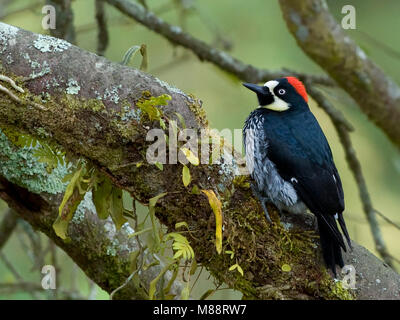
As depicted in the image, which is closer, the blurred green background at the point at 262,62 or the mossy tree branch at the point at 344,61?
the mossy tree branch at the point at 344,61

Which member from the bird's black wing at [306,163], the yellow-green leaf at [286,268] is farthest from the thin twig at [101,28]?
the yellow-green leaf at [286,268]

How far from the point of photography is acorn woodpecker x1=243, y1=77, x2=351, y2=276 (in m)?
2.28

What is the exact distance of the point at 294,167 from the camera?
251 cm

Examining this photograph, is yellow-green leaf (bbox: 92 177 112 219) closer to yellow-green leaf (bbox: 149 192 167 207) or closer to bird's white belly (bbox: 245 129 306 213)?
yellow-green leaf (bbox: 149 192 167 207)

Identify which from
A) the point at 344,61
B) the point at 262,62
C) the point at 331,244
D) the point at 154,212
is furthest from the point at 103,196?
the point at 262,62

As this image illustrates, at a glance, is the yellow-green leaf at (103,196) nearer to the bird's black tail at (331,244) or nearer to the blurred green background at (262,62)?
the bird's black tail at (331,244)

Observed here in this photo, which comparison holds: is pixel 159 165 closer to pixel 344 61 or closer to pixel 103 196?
pixel 103 196

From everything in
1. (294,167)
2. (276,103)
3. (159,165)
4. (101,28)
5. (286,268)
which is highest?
(101,28)

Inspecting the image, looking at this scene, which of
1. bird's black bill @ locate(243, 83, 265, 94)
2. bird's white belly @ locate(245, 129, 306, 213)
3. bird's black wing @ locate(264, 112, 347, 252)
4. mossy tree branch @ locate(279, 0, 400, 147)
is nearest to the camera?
bird's white belly @ locate(245, 129, 306, 213)

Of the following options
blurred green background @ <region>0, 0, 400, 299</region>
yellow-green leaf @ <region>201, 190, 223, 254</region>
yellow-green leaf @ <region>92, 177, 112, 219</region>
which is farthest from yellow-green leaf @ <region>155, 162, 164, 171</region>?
blurred green background @ <region>0, 0, 400, 299</region>

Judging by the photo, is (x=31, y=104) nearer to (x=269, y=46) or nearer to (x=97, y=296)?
(x=97, y=296)

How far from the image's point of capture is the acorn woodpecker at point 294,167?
89.7 inches

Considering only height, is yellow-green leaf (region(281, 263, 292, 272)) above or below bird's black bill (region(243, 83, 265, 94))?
below

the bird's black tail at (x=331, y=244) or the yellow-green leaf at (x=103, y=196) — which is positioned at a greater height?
the yellow-green leaf at (x=103, y=196)
